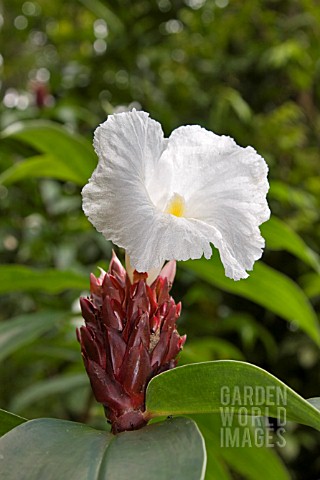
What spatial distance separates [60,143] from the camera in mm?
729

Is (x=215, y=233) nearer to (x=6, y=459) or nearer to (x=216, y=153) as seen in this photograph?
(x=216, y=153)

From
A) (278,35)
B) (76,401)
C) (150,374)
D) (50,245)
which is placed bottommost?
(76,401)

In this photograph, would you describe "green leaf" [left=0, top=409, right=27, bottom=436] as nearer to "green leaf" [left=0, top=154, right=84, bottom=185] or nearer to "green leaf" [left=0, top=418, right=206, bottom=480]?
"green leaf" [left=0, top=418, right=206, bottom=480]

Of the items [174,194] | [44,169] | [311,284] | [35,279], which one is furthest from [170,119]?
[174,194]

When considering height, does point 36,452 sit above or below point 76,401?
above

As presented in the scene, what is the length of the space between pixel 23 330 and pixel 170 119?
78 centimetres

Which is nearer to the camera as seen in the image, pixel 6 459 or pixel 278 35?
pixel 6 459

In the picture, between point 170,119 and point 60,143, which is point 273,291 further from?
point 170,119

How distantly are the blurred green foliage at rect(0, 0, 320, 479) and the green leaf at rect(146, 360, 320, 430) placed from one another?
0.57 meters

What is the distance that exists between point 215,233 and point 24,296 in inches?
37.0

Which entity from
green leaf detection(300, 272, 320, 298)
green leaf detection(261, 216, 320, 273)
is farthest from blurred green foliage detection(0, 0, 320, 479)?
green leaf detection(261, 216, 320, 273)

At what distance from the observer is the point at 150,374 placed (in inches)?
15.0

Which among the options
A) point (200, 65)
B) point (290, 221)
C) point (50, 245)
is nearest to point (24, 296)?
point (50, 245)

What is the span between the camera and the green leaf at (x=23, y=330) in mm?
650
